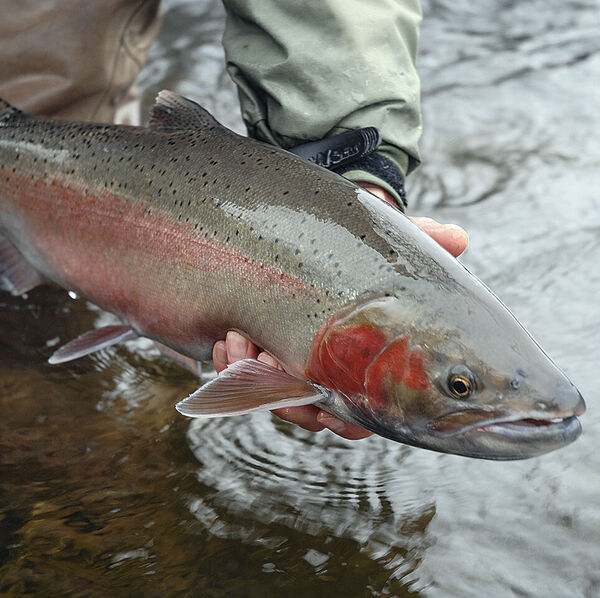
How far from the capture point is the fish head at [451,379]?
1.56 m

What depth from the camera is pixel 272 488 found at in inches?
81.7

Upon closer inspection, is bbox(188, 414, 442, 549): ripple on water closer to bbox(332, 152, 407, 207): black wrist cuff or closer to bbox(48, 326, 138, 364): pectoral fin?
bbox(48, 326, 138, 364): pectoral fin

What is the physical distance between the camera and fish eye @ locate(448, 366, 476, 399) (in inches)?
63.2

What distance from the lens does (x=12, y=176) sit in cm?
240

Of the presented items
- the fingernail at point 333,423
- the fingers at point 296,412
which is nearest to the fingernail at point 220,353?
the fingers at point 296,412

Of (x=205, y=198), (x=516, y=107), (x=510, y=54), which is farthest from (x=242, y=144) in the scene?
(x=510, y=54)

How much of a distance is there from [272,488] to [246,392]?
0.36 metres

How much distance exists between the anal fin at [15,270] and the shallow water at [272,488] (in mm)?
223

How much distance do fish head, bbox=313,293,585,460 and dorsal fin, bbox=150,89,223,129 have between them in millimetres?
678

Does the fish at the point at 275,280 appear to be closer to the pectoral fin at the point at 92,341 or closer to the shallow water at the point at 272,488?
the pectoral fin at the point at 92,341

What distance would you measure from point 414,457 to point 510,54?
3.42 meters

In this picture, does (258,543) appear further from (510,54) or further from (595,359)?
(510,54)

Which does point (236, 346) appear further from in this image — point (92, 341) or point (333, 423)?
point (92, 341)

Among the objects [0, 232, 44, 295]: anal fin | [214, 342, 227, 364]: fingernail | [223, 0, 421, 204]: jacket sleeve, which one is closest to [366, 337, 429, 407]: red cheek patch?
[214, 342, 227, 364]: fingernail
